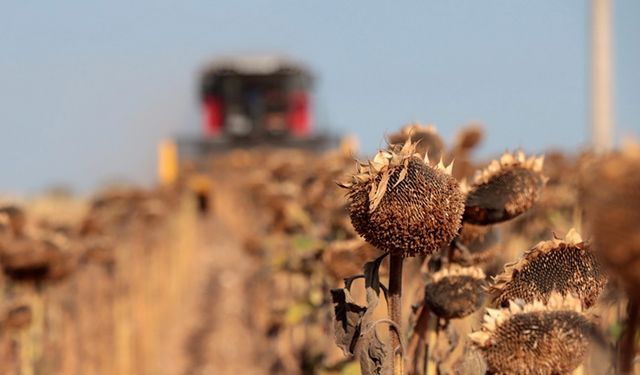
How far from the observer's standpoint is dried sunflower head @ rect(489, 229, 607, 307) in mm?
2238

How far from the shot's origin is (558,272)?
7.38 ft

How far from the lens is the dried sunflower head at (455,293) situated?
2.79m

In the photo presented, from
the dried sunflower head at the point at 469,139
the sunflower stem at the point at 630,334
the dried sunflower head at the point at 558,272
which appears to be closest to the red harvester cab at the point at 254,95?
the dried sunflower head at the point at 469,139

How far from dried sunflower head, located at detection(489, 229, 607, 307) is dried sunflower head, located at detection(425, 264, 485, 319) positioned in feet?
1.67

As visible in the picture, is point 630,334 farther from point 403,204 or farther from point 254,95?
point 254,95

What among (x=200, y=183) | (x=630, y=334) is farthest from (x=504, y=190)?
(x=200, y=183)

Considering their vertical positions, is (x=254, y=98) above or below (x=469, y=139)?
→ below

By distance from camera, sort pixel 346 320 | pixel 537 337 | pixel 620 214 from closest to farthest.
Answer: pixel 620 214, pixel 537 337, pixel 346 320

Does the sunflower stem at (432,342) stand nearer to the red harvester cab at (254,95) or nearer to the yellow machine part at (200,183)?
the yellow machine part at (200,183)

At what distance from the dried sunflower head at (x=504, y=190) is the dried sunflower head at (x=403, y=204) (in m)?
0.54

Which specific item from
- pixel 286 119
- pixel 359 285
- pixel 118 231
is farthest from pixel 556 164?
pixel 286 119

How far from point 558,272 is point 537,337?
0.23 m

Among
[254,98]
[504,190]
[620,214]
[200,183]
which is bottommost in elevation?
[200,183]

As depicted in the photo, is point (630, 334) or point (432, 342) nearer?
point (630, 334)
